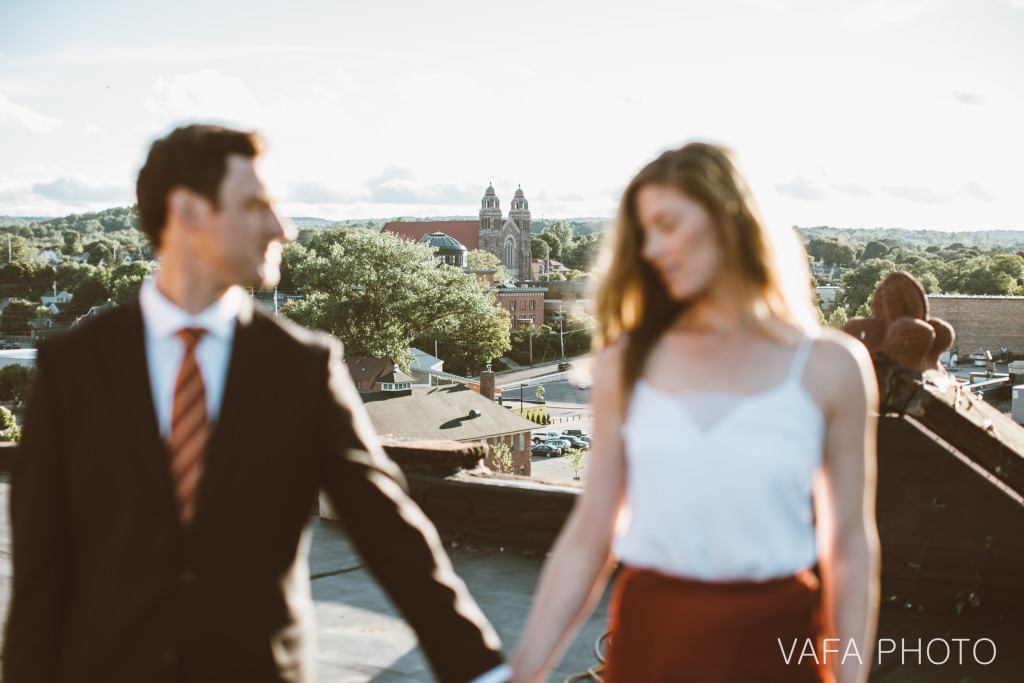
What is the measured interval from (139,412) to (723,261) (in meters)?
1.09

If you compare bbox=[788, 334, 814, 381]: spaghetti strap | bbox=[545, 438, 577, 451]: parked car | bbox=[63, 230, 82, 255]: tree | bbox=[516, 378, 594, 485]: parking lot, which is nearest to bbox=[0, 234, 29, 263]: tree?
bbox=[63, 230, 82, 255]: tree

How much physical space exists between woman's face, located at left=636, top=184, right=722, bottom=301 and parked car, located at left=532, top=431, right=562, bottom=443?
50312 millimetres

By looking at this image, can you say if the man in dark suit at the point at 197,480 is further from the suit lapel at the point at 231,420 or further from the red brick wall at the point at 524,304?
the red brick wall at the point at 524,304

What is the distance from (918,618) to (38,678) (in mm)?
3616

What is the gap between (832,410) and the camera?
5.47 feet

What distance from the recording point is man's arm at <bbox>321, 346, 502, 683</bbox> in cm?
166

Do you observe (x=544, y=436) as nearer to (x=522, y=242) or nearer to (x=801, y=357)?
(x=801, y=357)

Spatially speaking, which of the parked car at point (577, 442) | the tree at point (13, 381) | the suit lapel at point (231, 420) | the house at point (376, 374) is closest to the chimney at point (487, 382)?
the house at point (376, 374)

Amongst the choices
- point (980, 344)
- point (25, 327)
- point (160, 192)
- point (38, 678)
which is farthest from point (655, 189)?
point (25, 327)

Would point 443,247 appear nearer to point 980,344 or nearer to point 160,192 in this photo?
point 980,344

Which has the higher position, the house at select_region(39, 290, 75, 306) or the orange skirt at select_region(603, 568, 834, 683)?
the orange skirt at select_region(603, 568, 834, 683)

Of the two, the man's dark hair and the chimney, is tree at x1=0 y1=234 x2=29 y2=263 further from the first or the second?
the man's dark hair

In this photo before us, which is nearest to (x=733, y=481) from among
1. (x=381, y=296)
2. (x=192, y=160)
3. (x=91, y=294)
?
(x=192, y=160)

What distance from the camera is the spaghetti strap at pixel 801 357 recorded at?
5.51 feet
